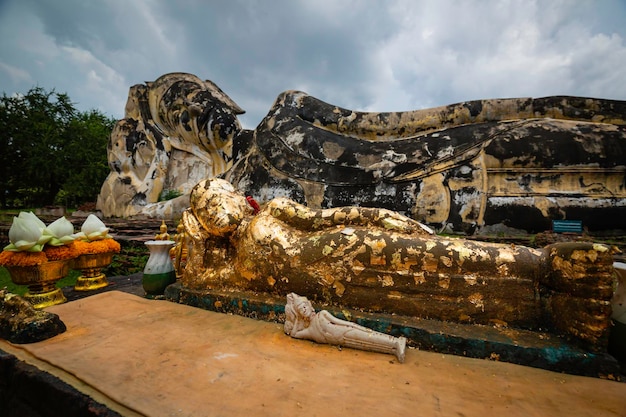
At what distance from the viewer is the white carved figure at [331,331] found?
1.36 m

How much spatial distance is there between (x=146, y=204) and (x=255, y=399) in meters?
5.49

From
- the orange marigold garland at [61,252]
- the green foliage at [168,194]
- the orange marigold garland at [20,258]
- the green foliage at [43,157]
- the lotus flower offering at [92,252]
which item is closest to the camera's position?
the orange marigold garland at [20,258]

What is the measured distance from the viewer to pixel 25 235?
2.00 m

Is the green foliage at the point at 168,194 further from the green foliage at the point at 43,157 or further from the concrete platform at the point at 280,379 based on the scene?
the green foliage at the point at 43,157

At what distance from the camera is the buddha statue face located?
78.1 inches

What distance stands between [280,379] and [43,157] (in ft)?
45.1

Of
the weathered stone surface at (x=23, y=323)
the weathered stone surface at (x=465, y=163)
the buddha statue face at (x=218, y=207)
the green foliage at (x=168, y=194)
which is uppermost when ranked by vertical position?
the weathered stone surface at (x=465, y=163)

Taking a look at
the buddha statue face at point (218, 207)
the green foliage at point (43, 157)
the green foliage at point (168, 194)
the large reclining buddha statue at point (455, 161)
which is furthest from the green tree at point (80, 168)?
the buddha statue face at point (218, 207)

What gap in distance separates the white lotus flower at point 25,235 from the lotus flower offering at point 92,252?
35cm

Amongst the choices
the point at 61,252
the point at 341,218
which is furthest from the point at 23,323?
the point at 341,218

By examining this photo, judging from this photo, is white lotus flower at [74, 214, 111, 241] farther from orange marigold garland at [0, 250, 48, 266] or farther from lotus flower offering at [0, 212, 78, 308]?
orange marigold garland at [0, 250, 48, 266]

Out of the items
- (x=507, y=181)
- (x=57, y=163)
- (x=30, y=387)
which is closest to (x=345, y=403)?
(x=30, y=387)

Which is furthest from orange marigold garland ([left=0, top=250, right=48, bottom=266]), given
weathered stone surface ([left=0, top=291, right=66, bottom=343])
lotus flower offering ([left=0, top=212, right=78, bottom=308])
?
weathered stone surface ([left=0, top=291, right=66, bottom=343])

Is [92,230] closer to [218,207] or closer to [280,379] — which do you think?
[218,207]
